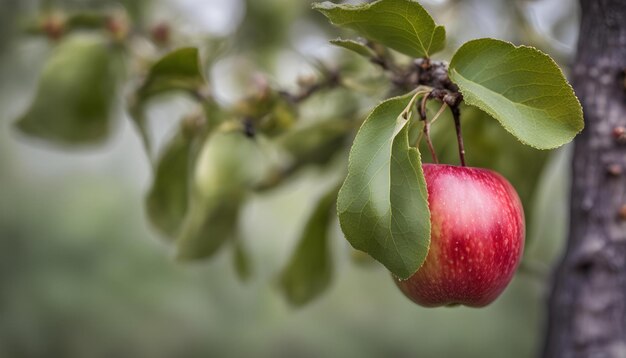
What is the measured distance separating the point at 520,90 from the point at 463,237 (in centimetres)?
8

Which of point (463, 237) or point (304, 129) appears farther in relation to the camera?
point (304, 129)

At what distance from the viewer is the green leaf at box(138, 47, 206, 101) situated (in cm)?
62

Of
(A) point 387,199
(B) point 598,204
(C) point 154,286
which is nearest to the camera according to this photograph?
(A) point 387,199

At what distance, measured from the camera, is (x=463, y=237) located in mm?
456

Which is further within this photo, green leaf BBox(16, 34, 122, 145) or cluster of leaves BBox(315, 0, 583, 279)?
green leaf BBox(16, 34, 122, 145)

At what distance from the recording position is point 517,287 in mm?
1759

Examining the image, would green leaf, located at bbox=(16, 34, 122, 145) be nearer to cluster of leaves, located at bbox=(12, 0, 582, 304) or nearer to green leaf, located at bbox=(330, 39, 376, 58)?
cluster of leaves, located at bbox=(12, 0, 582, 304)

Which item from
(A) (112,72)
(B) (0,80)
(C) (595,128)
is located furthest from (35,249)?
(C) (595,128)

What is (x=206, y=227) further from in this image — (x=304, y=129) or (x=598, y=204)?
(x=598, y=204)

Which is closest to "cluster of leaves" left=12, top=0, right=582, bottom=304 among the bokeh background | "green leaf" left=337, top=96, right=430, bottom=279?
"green leaf" left=337, top=96, right=430, bottom=279

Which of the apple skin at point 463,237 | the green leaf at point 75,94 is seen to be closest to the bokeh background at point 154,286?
the green leaf at point 75,94

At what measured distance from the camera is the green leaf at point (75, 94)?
787 millimetres

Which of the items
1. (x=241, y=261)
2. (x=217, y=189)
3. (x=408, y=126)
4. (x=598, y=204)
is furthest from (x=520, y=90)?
(x=241, y=261)

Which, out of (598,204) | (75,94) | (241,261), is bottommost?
(241,261)
